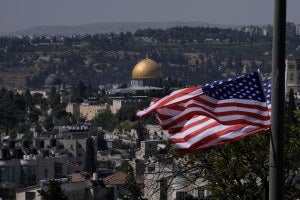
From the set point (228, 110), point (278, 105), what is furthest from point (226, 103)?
point (278, 105)

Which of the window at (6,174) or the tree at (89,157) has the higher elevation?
the window at (6,174)

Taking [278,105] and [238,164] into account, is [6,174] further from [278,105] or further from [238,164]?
[278,105]

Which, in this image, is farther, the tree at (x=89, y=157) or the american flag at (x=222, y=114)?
the tree at (x=89, y=157)

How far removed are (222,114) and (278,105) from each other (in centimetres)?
132

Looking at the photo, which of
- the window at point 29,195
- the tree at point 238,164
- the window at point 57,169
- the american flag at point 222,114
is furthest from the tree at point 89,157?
the american flag at point 222,114

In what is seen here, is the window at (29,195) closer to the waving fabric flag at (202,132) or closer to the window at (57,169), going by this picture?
the window at (57,169)

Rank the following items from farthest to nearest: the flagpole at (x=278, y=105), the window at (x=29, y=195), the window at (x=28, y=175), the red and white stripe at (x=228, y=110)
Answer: the window at (x=28, y=175) < the window at (x=29, y=195) < the red and white stripe at (x=228, y=110) < the flagpole at (x=278, y=105)

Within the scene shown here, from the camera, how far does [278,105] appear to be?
1105cm

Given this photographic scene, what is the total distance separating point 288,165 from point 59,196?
17836 mm

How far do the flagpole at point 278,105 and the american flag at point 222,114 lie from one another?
30.5 inches

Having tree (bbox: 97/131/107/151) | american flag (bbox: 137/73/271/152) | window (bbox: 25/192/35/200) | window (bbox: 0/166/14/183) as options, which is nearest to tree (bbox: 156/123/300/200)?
american flag (bbox: 137/73/271/152)

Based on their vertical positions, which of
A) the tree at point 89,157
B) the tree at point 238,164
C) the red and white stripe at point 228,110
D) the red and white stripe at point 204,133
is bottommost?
the tree at point 89,157

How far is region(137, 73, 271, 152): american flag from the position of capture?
39.6ft

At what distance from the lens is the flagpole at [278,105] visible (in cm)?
1098
